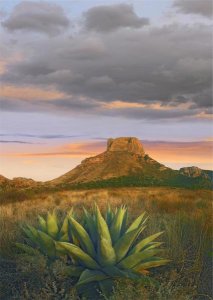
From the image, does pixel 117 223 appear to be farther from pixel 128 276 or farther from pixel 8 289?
pixel 8 289

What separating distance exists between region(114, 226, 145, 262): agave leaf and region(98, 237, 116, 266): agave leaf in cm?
11

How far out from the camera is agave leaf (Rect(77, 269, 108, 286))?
22.6 feet

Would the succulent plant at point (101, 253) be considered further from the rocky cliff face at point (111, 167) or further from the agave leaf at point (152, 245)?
the rocky cliff face at point (111, 167)

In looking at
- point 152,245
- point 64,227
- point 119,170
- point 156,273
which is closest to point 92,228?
point 64,227

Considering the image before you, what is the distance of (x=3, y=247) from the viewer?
8.91 m

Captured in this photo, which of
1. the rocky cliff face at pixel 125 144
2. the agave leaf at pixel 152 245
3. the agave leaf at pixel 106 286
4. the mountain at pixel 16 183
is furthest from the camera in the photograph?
the rocky cliff face at pixel 125 144

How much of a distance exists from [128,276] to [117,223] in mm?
1049

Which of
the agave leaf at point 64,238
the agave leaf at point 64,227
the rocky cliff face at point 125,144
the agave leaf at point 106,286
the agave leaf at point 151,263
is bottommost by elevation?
the agave leaf at point 106,286

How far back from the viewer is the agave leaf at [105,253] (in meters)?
7.09

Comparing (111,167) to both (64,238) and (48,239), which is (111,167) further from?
(48,239)

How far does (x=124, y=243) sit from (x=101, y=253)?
1.12 feet

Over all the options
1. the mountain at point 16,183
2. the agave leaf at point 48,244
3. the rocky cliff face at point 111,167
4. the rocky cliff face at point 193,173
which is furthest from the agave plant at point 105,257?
the rocky cliff face at point 111,167

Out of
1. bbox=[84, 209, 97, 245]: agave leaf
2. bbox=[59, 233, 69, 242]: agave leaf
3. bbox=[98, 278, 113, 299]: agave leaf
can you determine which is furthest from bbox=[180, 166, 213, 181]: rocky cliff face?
bbox=[98, 278, 113, 299]: agave leaf

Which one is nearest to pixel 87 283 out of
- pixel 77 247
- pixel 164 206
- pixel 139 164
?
pixel 77 247
